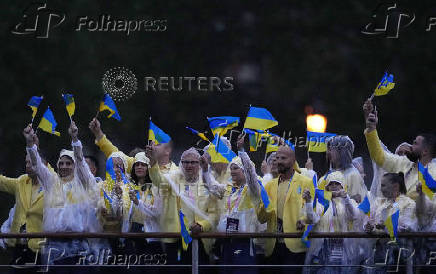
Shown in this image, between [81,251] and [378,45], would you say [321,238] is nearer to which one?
[81,251]

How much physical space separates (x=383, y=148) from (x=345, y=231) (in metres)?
1.22

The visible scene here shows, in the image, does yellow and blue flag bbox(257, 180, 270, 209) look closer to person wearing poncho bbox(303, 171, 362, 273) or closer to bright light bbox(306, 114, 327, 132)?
person wearing poncho bbox(303, 171, 362, 273)

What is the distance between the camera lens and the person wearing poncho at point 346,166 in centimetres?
1340

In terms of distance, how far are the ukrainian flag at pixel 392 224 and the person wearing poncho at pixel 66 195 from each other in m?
2.82

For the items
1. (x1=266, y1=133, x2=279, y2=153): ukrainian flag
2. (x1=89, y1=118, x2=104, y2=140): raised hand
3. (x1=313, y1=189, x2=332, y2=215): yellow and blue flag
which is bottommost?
(x1=313, y1=189, x2=332, y2=215): yellow and blue flag

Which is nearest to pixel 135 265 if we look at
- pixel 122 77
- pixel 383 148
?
pixel 383 148

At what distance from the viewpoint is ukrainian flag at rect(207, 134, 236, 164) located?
1353cm

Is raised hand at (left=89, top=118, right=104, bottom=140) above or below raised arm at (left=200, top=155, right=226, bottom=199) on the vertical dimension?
above

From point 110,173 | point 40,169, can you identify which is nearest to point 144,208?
point 110,173

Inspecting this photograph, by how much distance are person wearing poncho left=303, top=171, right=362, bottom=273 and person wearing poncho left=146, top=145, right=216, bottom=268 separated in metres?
1.01

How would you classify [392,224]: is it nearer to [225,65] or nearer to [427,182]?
[427,182]

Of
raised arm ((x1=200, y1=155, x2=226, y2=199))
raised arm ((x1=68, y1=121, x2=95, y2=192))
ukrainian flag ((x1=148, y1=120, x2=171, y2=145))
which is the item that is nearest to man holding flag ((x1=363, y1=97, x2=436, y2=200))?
raised arm ((x1=200, y1=155, x2=226, y2=199))

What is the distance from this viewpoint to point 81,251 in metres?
13.2

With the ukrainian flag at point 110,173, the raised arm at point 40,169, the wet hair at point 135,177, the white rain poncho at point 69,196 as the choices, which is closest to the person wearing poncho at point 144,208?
the wet hair at point 135,177
